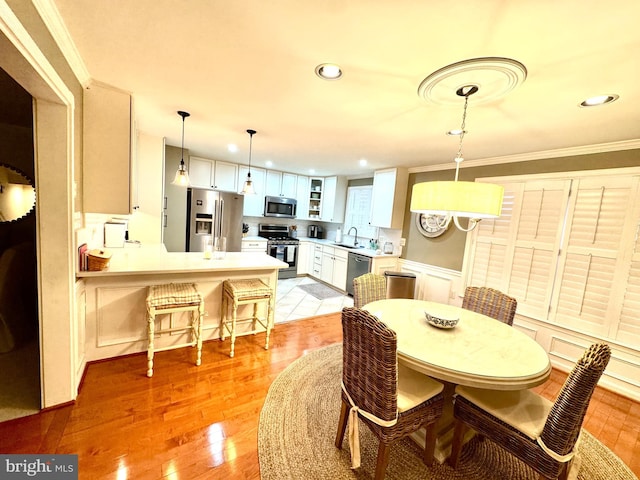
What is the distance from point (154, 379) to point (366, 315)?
6.55 ft

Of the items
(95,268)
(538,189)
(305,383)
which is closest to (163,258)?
(95,268)

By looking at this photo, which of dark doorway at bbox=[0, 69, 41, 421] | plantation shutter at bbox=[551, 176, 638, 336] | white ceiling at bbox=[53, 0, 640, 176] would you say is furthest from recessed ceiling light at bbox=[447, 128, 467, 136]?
dark doorway at bbox=[0, 69, 41, 421]

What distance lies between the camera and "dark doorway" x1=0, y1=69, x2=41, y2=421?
2.04m

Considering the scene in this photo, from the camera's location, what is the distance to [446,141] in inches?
113

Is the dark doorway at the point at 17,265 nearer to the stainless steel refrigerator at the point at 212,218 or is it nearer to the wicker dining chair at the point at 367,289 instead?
the stainless steel refrigerator at the point at 212,218

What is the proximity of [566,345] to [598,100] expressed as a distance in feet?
8.23

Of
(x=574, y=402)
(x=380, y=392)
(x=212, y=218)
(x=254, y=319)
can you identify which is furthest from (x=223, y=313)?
(x=574, y=402)

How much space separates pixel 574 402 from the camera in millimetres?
1200

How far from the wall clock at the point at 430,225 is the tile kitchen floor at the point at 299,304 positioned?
1.74 meters

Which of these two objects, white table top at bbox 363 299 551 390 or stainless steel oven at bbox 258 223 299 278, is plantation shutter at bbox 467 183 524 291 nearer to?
white table top at bbox 363 299 551 390

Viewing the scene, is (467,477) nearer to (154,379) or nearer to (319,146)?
(154,379)

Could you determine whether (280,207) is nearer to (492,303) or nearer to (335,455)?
(492,303)

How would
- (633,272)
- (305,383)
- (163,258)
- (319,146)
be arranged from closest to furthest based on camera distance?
1. (305,383)
2. (633,272)
3. (163,258)
4. (319,146)

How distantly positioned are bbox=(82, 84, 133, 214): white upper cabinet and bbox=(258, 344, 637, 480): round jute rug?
7.06 ft
